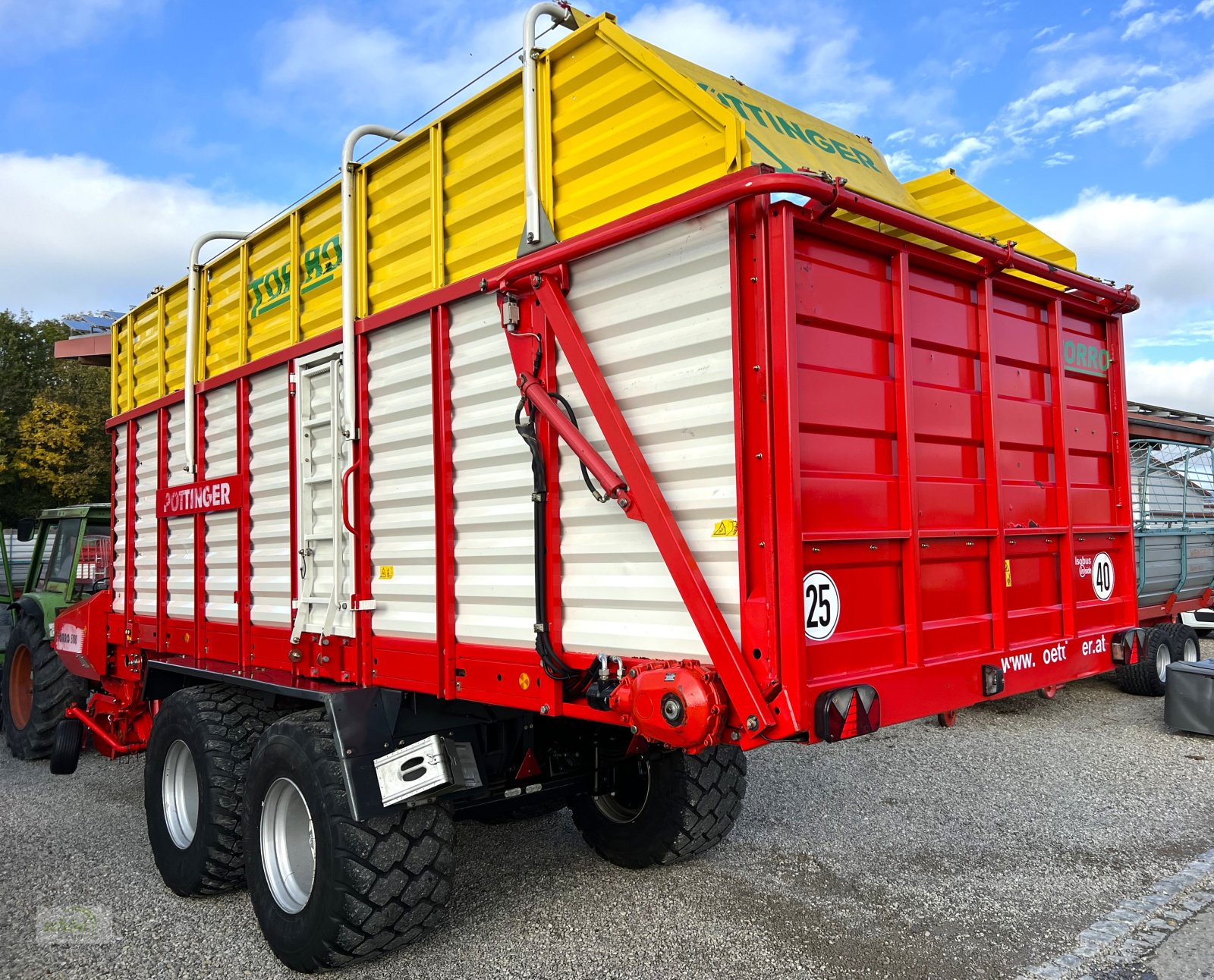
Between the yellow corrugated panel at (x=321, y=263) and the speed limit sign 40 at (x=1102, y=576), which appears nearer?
the speed limit sign 40 at (x=1102, y=576)

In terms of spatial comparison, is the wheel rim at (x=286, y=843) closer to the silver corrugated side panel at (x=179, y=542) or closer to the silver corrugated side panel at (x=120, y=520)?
Result: the silver corrugated side panel at (x=179, y=542)

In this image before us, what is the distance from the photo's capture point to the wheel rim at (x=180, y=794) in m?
4.52

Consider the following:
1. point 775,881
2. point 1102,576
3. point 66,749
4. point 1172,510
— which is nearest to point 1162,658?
point 1172,510

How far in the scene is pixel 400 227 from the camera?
3.93 metres

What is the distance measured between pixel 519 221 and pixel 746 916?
3168 mm

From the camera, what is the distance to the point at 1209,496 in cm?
1059

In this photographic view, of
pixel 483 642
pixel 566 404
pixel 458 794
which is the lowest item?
pixel 458 794

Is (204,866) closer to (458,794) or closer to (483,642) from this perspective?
(458,794)

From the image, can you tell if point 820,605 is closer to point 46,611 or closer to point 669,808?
point 669,808

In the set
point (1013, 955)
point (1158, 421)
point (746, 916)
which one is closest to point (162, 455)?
point (746, 916)

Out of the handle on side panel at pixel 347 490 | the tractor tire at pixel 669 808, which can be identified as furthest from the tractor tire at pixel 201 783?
the tractor tire at pixel 669 808

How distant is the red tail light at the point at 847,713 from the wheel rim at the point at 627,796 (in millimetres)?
2093

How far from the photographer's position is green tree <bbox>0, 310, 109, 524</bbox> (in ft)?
66.7

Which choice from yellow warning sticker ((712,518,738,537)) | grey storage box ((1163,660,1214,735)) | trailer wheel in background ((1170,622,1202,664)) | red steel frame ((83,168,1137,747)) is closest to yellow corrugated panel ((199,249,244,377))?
red steel frame ((83,168,1137,747))
